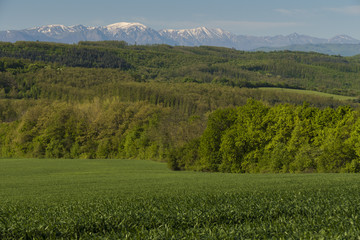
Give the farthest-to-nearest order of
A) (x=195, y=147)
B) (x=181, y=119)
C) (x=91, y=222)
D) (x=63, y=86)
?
(x=63, y=86) < (x=181, y=119) < (x=195, y=147) < (x=91, y=222)

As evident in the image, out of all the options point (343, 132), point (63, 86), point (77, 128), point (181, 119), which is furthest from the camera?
point (63, 86)

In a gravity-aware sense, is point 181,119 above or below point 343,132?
below

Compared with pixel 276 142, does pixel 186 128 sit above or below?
below

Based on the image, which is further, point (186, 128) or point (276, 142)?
point (186, 128)

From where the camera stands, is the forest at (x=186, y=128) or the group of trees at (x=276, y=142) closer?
the group of trees at (x=276, y=142)

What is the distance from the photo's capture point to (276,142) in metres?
64.6

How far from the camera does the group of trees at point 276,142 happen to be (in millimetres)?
56594

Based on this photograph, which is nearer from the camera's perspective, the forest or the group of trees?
the group of trees

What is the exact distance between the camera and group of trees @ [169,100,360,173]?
5659 cm

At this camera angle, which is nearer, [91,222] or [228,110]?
[91,222]

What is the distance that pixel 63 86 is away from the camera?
189625 millimetres

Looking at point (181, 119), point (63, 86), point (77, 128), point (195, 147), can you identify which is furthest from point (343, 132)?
point (63, 86)

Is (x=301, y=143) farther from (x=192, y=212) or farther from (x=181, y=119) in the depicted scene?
(x=192, y=212)

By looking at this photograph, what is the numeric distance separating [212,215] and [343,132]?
167 ft
